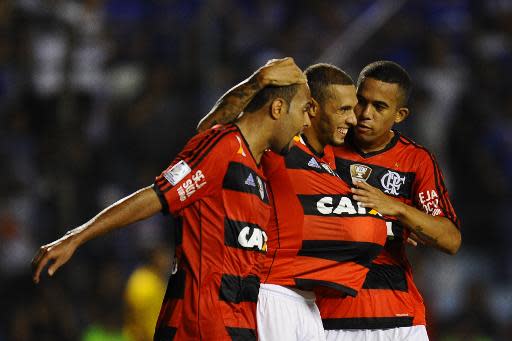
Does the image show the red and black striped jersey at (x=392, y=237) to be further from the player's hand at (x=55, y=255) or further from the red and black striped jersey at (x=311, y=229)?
the player's hand at (x=55, y=255)

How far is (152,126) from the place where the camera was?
9094 mm

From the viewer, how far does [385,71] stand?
214 inches

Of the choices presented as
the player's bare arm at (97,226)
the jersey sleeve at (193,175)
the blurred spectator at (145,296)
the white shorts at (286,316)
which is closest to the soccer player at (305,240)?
the white shorts at (286,316)

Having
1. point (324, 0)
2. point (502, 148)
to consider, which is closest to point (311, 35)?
point (324, 0)

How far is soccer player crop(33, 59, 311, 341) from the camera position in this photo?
4246mm

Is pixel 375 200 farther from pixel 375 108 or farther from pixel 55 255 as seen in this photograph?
pixel 55 255

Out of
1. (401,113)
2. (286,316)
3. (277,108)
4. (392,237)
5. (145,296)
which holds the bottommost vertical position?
(145,296)

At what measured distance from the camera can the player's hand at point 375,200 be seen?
Result: 500 cm

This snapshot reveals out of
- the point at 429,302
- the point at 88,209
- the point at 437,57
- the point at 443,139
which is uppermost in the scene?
the point at 437,57

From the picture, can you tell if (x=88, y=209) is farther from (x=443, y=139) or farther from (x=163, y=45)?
(x=443, y=139)

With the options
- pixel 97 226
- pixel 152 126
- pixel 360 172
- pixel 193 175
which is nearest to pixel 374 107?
pixel 360 172

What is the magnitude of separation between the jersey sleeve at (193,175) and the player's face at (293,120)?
323 mm

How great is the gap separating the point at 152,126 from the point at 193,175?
16.1 ft

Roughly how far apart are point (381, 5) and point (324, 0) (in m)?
0.65
